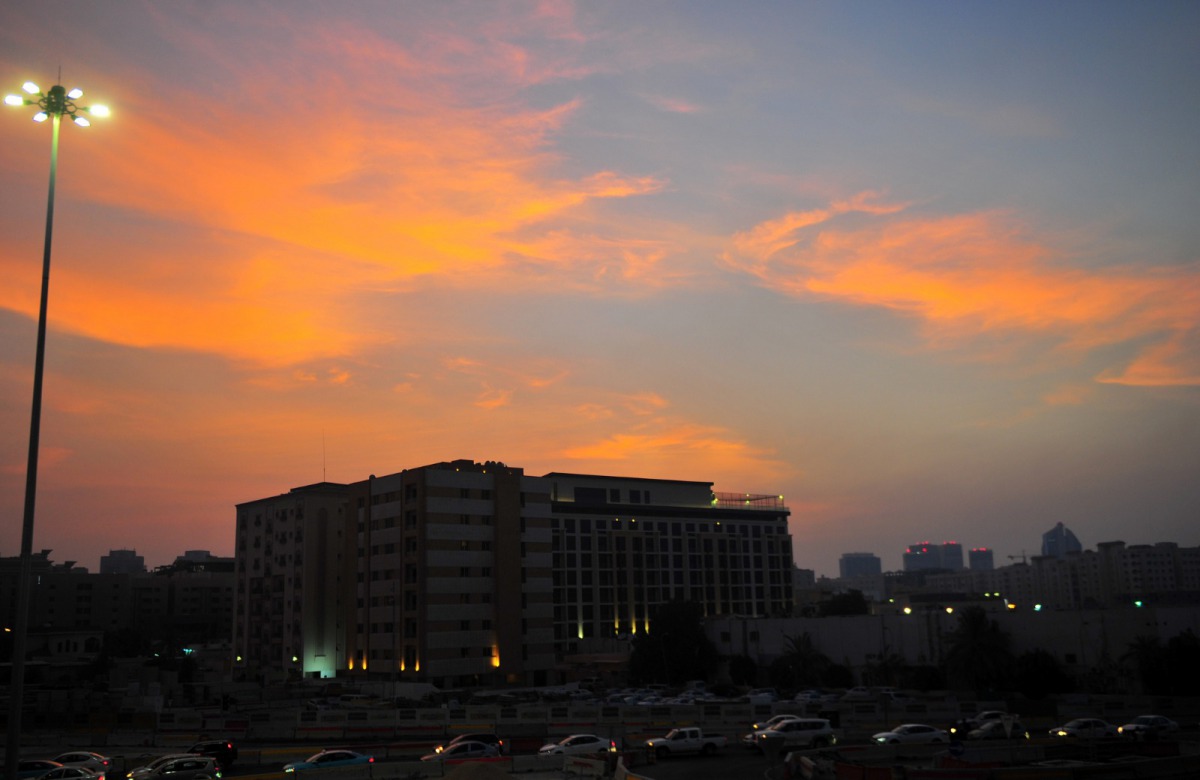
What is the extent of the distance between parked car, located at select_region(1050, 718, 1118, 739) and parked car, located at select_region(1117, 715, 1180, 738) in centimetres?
53

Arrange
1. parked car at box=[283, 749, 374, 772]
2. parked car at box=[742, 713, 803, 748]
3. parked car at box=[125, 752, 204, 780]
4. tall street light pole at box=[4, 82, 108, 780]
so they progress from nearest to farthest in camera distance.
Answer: tall street light pole at box=[4, 82, 108, 780] → parked car at box=[125, 752, 204, 780] → parked car at box=[283, 749, 374, 772] → parked car at box=[742, 713, 803, 748]

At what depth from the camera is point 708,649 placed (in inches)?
3858

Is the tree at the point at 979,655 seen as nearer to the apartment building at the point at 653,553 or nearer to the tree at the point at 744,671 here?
the tree at the point at 744,671

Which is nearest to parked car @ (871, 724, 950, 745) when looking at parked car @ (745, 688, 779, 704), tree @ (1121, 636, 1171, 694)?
parked car @ (745, 688, 779, 704)

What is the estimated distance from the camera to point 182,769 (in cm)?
3722

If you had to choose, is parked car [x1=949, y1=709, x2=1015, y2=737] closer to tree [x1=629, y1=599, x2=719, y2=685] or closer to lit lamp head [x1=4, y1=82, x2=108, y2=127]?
lit lamp head [x1=4, y1=82, x2=108, y2=127]

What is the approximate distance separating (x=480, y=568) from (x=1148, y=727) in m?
65.9

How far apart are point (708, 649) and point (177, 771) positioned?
68.0 m

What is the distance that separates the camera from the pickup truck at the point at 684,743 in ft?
147

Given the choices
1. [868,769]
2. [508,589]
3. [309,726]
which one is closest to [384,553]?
[508,589]

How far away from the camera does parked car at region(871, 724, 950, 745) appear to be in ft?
150

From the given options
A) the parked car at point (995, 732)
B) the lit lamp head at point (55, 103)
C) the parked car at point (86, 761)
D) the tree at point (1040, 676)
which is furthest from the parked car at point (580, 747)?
the tree at point (1040, 676)

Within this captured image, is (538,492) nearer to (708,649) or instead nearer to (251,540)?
(708,649)

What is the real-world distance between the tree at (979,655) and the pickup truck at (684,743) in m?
35.6
